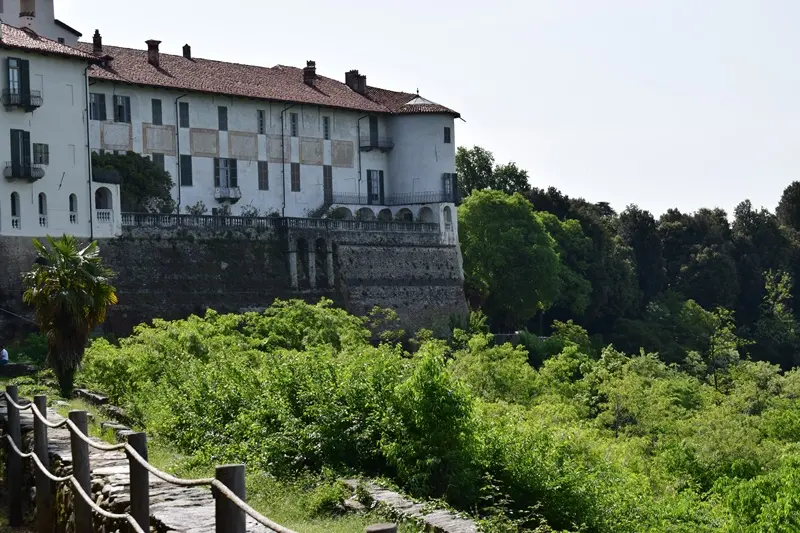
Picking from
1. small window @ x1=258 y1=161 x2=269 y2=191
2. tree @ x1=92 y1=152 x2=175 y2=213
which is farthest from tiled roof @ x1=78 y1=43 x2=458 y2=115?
tree @ x1=92 y1=152 x2=175 y2=213

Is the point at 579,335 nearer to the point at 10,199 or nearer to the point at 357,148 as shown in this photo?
the point at 357,148

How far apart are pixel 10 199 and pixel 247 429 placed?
30.8m

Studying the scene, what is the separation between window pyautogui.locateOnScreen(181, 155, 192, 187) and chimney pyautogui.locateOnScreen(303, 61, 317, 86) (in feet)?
35.0

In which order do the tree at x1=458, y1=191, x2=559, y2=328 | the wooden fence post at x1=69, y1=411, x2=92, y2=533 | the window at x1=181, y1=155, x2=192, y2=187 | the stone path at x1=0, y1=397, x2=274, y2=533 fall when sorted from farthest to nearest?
the tree at x1=458, y1=191, x2=559, y2=328 < the window at x1=181, y1=155, x2=192, y2=187 < the wooden fence post at x1=69, y1=411, x2=92, y2=533 < the stone path at x1=0, y1=397, x2=274, y2=533

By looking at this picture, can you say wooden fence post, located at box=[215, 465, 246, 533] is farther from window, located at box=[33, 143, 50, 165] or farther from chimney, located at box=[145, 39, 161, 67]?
chimney, located at box=[145, 39, 161, 67]

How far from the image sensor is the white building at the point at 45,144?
1886 inches

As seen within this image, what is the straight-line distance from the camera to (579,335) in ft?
224

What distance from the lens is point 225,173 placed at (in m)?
62.2

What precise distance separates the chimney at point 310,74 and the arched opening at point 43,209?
22519mm

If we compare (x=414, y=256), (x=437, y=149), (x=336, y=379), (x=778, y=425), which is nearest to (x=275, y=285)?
(x=414, y=256)

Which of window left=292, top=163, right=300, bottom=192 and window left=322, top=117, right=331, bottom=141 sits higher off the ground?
window left=322, top=117, right=331, bottom=141

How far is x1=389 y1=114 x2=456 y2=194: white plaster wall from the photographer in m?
68.0

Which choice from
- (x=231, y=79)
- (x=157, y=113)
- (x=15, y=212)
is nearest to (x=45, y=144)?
(x=15, y=212)

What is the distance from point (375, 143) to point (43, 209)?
2346cm
